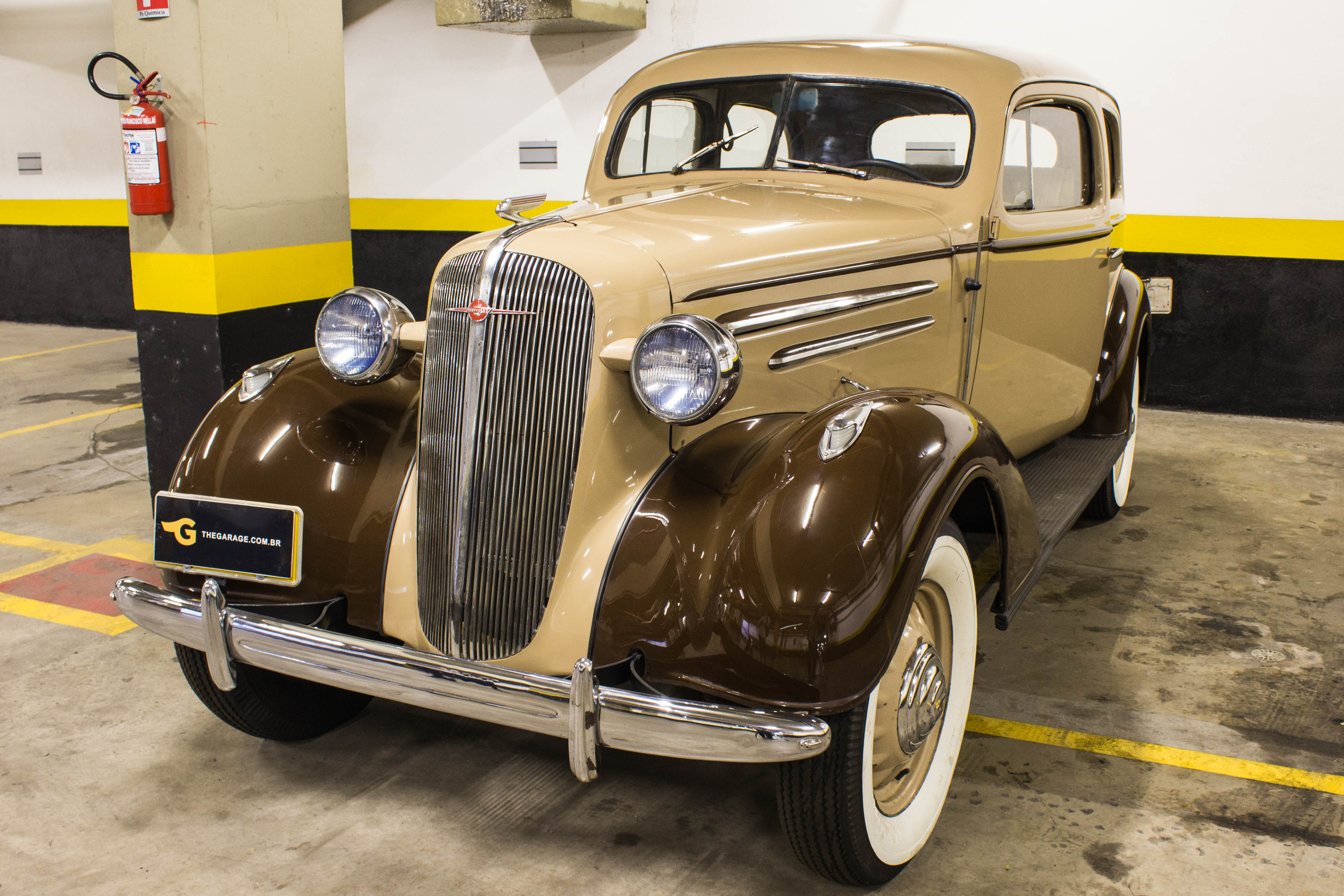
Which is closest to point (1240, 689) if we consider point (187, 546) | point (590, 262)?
point (590, 262)

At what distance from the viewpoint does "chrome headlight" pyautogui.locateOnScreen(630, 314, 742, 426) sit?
1.90 m

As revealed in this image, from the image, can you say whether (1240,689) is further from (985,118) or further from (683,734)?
(683,734)

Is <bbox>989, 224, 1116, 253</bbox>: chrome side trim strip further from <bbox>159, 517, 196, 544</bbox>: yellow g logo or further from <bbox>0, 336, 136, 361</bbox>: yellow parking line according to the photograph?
<bbox>0, 336, 136, 361</bbox>: yellow parking line

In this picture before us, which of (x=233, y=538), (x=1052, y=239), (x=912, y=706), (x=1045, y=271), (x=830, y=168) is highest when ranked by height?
(x=830, y=168)

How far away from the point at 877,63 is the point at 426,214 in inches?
236

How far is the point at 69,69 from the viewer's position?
9602 millimetres

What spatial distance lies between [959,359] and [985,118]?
70cm

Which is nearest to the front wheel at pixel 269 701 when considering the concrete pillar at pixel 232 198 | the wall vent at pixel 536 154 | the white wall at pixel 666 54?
the concrete pillar at pixel 232 198

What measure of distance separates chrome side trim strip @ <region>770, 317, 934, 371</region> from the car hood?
178 mm

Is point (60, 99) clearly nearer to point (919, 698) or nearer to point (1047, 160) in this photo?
point (1047, 160)

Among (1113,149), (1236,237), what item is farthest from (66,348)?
(1236,237)

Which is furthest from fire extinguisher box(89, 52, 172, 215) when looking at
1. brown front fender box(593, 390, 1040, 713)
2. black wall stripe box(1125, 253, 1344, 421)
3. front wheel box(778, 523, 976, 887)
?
black wall stripe box(1125, 253, 1344, 421)

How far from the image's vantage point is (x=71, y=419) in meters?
6.18

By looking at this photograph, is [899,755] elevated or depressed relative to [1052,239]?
depressed
